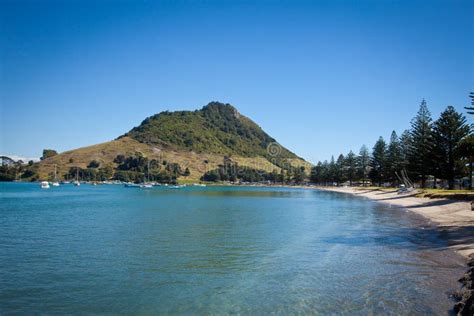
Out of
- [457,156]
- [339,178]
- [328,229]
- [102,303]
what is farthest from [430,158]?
[339,178]

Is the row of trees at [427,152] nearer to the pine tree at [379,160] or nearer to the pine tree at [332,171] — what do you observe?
the pine tree at [379,160]

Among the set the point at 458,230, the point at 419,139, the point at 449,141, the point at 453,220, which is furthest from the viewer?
the point at 419,139

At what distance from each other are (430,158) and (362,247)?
4836 centimetres

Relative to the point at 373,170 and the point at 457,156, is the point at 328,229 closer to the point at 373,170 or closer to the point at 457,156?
the point at 457,156

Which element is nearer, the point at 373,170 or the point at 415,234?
the point at 415,234

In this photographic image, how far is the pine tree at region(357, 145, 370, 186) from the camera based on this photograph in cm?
13975

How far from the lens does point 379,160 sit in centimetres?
11412

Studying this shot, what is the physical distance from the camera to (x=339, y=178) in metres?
167

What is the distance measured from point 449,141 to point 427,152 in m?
3.82

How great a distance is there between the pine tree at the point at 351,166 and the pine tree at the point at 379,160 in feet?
95.3

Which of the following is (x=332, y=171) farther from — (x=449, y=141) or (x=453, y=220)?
(x=453, y=220)

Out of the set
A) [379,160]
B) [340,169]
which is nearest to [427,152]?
[379,160]

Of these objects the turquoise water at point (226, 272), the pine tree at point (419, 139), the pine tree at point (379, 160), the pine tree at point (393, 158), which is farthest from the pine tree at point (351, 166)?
the turquoise water at point (226, 272)

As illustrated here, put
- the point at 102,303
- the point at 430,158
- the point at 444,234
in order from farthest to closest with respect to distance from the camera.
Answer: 1. the point at 430,158
2. the point at 444,234
3. the point at 102,303
